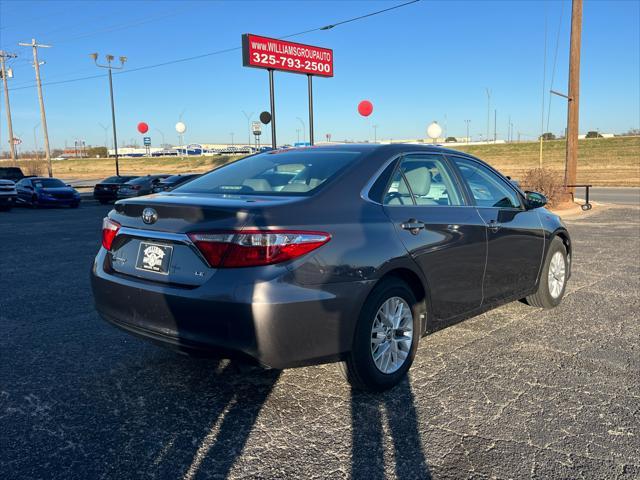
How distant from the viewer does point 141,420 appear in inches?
129

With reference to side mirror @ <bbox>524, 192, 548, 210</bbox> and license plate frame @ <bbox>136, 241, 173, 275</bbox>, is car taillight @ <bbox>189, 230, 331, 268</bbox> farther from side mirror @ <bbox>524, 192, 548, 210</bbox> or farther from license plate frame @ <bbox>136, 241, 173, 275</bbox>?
side mirror @ <bbox>524, 192, 548, 210</bbox>

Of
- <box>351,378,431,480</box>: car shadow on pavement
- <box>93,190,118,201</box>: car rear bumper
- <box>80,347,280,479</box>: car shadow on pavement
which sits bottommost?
<box>93,190,118,201</box>: car rear bumper

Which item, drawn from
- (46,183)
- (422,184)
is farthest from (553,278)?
(46,183)

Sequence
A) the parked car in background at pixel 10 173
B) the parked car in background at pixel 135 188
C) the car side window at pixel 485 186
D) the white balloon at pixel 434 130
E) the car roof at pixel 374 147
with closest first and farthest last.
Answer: the car roof at pixel 374 147 → the car side window at pixel 485 186 → the white balloon at pixel 434 130 → the parked car in background at pixel 135 188 → the parked car in background at pixel 10 173

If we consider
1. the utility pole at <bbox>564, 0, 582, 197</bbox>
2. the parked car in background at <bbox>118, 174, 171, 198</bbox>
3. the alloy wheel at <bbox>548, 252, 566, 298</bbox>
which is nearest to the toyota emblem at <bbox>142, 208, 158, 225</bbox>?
the alloy wheel at <bbox>548, 252, 566, 298</bbox>

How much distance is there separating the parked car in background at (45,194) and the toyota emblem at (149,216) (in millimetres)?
22027

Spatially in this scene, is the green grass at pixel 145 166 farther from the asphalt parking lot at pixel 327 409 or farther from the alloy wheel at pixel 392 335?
the alloy wheel at pixel 392 335

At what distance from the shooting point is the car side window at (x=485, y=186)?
463cm

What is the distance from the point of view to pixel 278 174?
3.99 meters

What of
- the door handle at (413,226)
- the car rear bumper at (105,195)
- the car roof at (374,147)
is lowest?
the car rear bumper at (105,195)

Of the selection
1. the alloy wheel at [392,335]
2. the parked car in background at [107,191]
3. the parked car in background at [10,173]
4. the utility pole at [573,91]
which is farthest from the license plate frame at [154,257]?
the parked car in background at [10,173]

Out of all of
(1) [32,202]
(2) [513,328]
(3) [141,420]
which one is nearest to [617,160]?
(1) [32,202]

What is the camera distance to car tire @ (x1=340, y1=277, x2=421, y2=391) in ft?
11.0

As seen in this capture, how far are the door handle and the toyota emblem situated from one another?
5.17 ft
